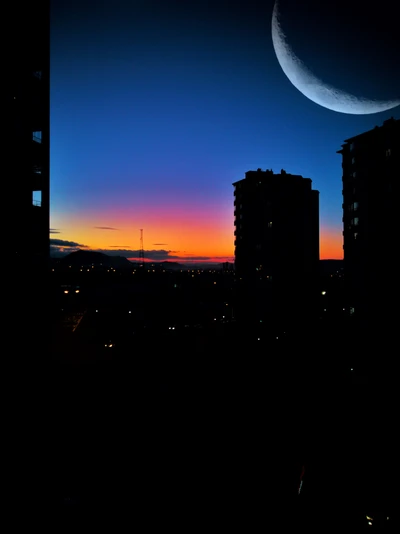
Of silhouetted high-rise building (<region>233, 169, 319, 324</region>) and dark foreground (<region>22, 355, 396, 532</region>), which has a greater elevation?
silhouetted high-rise building (<region>233, 169, 319, 324</region>)

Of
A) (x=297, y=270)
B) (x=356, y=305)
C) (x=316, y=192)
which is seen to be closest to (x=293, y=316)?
(x=297, y=270)

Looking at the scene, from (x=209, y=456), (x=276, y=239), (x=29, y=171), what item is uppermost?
(x=276, y=239)

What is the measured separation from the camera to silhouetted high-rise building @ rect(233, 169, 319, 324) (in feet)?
138

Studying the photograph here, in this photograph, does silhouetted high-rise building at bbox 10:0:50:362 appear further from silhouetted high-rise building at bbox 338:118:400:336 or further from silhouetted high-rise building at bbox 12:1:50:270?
silhouetted high-rise building at bbox 338:118:400:336

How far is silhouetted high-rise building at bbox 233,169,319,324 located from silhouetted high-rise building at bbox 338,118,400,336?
14.6m

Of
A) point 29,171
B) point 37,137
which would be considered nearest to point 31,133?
point 37,137

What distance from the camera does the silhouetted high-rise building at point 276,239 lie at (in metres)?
42.1

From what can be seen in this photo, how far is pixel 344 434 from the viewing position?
13.0 meters

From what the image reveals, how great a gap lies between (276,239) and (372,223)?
17.1 meters

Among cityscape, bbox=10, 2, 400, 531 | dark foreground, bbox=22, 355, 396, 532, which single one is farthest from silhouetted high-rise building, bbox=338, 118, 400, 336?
dark foreground, bbox=22, 355, 396, 532

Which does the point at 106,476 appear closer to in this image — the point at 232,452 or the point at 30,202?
the point at 232,452

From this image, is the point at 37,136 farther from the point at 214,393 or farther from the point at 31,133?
the point at 214,393

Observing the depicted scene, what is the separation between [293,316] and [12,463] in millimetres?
38045

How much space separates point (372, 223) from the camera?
2553 centimetres
